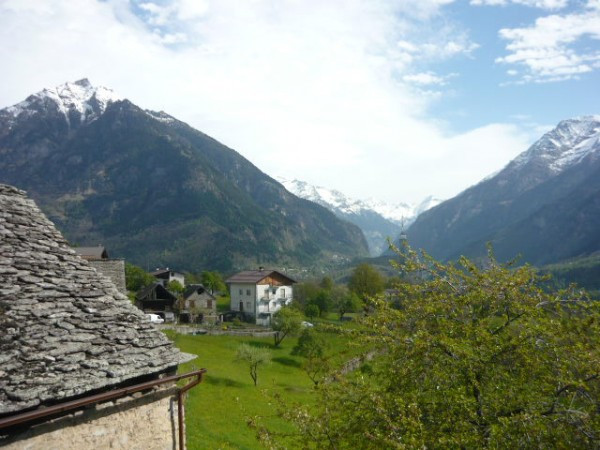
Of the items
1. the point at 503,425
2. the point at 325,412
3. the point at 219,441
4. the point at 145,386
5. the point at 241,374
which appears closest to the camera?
the point at 503,425

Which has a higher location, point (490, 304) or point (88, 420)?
point (490, 304)

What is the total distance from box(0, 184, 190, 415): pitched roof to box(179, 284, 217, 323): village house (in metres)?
76.0

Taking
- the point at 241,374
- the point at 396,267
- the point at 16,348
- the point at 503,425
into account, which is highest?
the point at 396,267

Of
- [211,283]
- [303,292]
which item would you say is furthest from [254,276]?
[211,283]

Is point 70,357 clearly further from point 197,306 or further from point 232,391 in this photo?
point 197,306

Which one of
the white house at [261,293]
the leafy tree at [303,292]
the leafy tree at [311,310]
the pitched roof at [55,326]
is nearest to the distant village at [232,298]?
the white house at [261,293]

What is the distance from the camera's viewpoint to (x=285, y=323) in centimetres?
6650

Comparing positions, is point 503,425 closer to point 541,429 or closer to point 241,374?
point 541,429

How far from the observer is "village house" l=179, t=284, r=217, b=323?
8562 centimetres

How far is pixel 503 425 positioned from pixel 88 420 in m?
7.38

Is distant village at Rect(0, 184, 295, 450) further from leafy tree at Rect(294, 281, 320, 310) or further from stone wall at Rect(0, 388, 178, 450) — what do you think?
leafy tree at Rect(294, 281, 320, 310)

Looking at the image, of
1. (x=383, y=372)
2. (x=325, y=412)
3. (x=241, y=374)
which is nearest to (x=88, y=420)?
(x=325, y=412)

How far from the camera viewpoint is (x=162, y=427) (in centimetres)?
949

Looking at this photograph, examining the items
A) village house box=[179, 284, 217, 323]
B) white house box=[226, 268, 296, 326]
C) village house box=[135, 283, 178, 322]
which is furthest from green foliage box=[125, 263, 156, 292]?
white house box=[226, 268, 296, 326]
